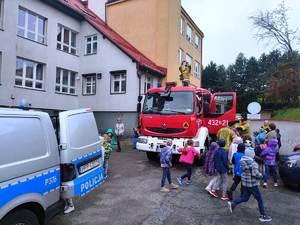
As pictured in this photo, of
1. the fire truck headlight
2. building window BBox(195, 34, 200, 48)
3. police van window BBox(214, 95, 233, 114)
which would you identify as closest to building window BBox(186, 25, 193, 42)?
building window BBox(195, 34, 200, 48)

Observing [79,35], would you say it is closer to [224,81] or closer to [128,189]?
[128,189]

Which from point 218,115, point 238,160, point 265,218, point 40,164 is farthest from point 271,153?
point 40,164

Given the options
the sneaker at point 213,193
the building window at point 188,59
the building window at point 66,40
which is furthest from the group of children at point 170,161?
the building window at point 188,59

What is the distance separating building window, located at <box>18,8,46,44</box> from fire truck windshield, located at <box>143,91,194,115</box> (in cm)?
1011

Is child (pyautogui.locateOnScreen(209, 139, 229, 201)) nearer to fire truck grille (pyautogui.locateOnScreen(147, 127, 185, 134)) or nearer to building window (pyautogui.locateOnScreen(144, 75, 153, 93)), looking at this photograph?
fire truck grille (pyautogui.locateOnScreen(147, 127, 185, 134))

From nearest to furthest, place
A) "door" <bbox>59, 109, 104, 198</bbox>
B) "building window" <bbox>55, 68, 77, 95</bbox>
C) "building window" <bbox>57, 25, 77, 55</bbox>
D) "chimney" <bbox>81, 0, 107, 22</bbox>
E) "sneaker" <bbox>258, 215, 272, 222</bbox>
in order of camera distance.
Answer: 1. "door" <bbox>59, 109, 104, 198</bbox>
2. "sneaker" <bbox>258, 215, 272, 222</bbox>
3. "building window" <bbox>55, 68, 77, 95</bbox>
4. "building window" <bbox>57, 25, 77, 55</bbox>
5. "chimney" <bbox>81, 0, 107, 22</bbox>

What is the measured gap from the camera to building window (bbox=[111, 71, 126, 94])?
20.0m

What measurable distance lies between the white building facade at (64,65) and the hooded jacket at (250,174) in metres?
13.5

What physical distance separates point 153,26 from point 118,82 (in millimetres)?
5443

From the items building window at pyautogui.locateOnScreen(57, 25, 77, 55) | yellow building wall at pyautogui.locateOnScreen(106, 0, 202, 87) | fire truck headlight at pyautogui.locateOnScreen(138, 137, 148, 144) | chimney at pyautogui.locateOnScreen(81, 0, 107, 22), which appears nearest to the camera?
fire truck headlight at pyautogui.locateOnScreen(138, 137, 148, 144)

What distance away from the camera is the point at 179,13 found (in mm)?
24469

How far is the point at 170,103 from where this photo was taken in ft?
35.4

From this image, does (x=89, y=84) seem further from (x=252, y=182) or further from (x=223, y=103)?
(x=252, y=182)

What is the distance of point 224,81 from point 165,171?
172 feet
